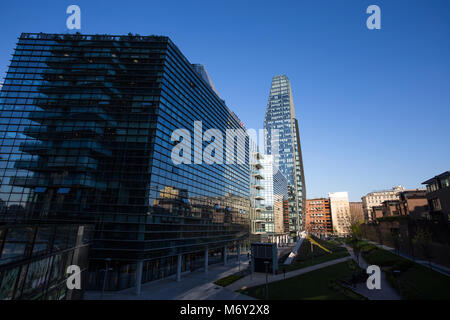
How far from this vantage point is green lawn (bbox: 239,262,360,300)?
25984 mm

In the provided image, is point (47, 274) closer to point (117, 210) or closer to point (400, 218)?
point (117, 210)

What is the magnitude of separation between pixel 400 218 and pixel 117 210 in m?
69.6

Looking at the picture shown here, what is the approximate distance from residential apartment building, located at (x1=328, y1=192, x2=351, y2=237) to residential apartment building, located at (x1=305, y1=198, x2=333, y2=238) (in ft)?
20.2

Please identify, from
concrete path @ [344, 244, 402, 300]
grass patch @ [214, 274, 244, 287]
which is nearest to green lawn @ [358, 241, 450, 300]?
concrete path @ [344, 244, 402, 300]

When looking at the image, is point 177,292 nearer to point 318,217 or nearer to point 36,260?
point 36,260

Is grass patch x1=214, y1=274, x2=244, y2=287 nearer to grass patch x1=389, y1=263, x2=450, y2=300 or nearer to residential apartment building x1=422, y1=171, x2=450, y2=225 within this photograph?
grass patch x1=389, y1=263, x2=450, y2=300

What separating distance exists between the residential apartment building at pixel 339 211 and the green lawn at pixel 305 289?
152308 mm

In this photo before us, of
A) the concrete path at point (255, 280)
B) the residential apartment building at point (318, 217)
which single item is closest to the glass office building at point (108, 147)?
the concrete path at point (255, 280)

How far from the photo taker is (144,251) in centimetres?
3039

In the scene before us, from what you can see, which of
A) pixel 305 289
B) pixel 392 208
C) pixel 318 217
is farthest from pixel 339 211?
pixel 305 289

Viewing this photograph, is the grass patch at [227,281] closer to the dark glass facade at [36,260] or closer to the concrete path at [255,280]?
the concrete path at [255,280]

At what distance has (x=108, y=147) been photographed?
34719 millimetres

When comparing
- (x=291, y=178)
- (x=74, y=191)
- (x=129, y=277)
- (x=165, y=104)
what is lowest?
(x=129, y=277)
